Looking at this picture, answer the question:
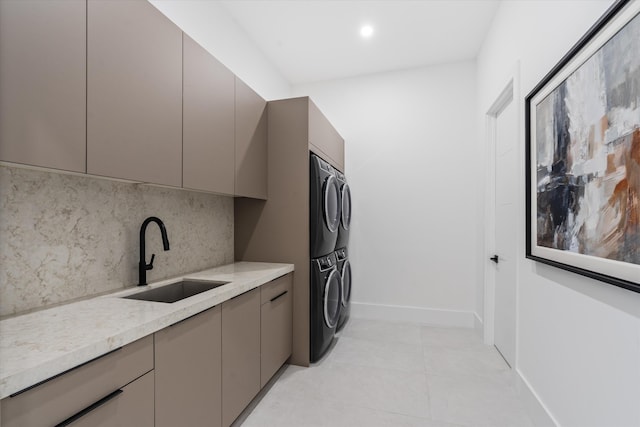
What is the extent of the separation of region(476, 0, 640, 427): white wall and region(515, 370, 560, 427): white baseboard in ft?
0.08

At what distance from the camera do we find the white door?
2258 millimetres

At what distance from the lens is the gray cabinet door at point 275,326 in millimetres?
1990

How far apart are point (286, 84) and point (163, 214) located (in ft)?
8.45

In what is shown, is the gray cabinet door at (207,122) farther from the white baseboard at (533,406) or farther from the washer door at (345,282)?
the white baseboard at (533,406)

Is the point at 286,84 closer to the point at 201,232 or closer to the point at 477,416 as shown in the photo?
the point at 201,232

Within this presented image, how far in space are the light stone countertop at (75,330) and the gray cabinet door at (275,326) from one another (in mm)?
481

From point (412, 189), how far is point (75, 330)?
126 inches

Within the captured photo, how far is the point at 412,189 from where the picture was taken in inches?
138

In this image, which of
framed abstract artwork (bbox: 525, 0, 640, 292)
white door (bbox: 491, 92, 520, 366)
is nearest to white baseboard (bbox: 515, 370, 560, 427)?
white door (bbox: 491, 92, 520, 366)

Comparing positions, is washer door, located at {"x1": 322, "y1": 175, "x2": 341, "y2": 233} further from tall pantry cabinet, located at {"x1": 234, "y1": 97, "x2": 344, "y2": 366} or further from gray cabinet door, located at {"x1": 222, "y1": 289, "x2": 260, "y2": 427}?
gray cabinet door, located at {"x1": 222, "y1": 289, "x2": 260, "y2": 427}

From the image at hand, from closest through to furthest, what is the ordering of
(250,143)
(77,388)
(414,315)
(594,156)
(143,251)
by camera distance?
(77,388)
(594,156)
(143,251)
(250,143)
(414,315)

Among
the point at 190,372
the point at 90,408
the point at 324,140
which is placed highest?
the point at 324,140

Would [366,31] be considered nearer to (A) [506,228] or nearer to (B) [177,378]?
(A) [506,228]

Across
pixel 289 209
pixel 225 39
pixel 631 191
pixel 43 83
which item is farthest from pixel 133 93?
pixel 631 191
